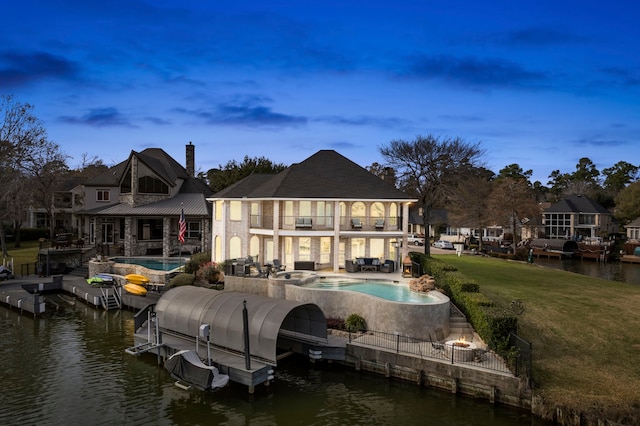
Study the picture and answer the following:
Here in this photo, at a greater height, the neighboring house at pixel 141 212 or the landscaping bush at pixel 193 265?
the neighboring house at pixel 141 212

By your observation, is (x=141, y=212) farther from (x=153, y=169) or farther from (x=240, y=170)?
(x=240, y=170)

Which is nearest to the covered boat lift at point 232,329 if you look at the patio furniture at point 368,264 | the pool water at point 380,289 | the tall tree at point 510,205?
the pool water at point 380,289

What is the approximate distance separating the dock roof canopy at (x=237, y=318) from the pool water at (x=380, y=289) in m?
4.21

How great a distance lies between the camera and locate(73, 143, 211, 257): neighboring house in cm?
4491

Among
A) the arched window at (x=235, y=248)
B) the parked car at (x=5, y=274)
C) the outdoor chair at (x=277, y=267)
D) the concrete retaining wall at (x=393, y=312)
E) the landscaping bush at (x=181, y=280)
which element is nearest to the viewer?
the concrete retaining wall at (x=393, y=312)

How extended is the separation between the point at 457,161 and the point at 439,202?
501cm

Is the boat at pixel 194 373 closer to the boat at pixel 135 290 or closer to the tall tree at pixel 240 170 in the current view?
the boat at pixel 135 290

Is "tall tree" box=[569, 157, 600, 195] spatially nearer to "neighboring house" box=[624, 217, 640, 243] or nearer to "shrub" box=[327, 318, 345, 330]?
"neighboring house" box=[624, 217, 640, 243]

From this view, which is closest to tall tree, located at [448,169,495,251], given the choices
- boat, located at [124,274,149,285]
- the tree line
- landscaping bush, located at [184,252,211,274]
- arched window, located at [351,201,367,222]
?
the tree line

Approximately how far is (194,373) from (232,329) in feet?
8.74

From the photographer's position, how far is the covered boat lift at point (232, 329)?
1819 cm

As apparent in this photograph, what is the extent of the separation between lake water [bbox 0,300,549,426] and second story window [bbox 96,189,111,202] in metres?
28.5

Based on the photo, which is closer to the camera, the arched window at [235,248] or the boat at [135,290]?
the boat at [135,290]

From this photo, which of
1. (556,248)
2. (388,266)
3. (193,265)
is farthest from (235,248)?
(556,248)
